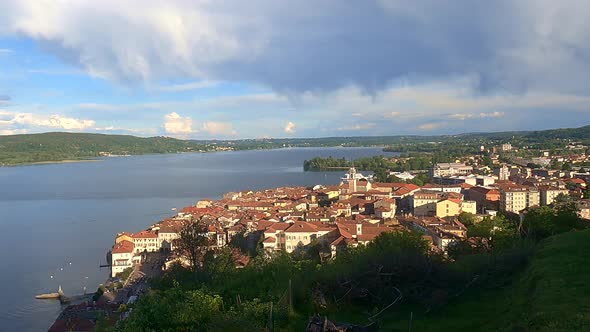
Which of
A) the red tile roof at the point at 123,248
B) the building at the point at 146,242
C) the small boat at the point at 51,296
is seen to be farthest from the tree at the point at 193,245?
the building at the point at 146,242

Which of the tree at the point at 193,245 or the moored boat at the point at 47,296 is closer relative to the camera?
the tree at the point at 193,245

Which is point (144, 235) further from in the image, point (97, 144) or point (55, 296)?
point (97, 144)

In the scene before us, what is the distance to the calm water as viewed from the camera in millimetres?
14930

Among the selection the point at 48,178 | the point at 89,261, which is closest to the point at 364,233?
the point at 89,261

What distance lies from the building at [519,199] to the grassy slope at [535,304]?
51.9ft

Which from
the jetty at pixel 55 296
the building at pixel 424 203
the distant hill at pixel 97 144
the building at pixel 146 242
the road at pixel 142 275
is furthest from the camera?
the distant hill at pixel 97 144

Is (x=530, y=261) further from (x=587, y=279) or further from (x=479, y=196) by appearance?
(x=479, y=196)

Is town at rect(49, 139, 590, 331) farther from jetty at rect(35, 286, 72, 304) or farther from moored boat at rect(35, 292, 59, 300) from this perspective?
moored boat at rect(35, 292, 59, 300)

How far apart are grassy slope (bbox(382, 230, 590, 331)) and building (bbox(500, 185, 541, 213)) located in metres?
15.8

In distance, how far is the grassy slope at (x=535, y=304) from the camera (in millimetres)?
4223

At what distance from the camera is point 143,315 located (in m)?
5.64

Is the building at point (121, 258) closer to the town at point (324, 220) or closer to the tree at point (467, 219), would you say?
the town at point (324, 220)

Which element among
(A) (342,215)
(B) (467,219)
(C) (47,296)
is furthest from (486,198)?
(C) (47,296)

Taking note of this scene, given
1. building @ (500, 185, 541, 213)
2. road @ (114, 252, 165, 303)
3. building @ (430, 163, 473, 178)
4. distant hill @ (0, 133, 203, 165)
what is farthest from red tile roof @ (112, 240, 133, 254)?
distant hill @ (0, 133, 203, 165)
